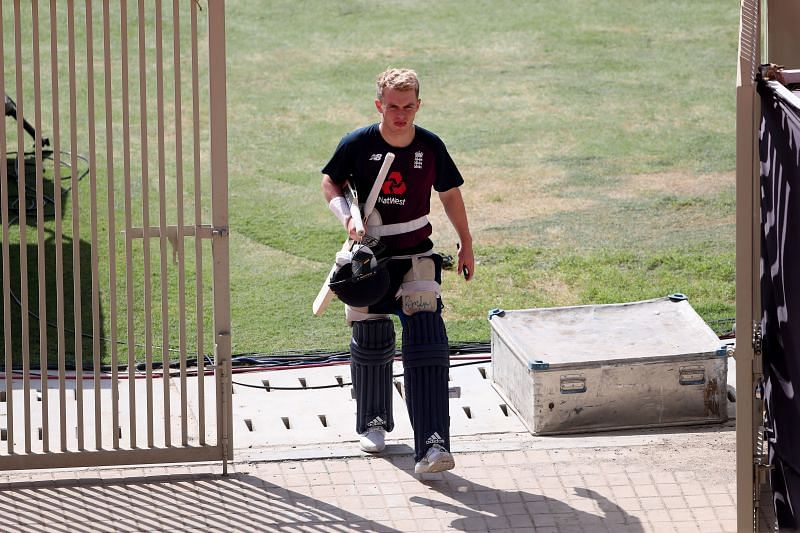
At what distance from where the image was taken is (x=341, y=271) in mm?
6324

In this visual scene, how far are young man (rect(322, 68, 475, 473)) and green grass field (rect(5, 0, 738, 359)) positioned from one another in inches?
92.2

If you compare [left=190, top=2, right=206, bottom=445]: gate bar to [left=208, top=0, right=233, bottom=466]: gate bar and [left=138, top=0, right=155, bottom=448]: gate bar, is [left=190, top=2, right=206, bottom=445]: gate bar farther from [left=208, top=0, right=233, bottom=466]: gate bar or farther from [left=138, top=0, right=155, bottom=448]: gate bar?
[left=138, top=0, right=155, bottom=448]: gate bar

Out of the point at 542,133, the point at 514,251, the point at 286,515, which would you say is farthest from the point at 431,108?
the point at 286,515

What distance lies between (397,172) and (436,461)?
134cm

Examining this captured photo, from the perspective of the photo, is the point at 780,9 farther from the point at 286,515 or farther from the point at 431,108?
the point at 431,108

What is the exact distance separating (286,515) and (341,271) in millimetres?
1122

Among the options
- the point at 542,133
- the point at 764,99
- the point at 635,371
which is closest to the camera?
the point at 764,99

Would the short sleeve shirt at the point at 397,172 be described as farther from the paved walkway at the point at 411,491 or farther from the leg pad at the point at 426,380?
the paved walkway at the point at 411,491

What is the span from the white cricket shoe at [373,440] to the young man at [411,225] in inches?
13.4

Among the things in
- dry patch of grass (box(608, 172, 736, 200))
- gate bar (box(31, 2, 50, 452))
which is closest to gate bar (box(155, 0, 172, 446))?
gate bar (box(31, 2, 50, 452))

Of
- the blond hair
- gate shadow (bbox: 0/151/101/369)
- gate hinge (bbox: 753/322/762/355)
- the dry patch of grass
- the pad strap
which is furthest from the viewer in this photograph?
the dry patch of grass

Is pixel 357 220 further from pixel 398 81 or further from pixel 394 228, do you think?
pixel 398 81

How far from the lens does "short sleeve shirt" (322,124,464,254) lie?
21.1 feet

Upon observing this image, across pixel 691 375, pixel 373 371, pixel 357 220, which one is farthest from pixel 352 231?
pixel 691 375
